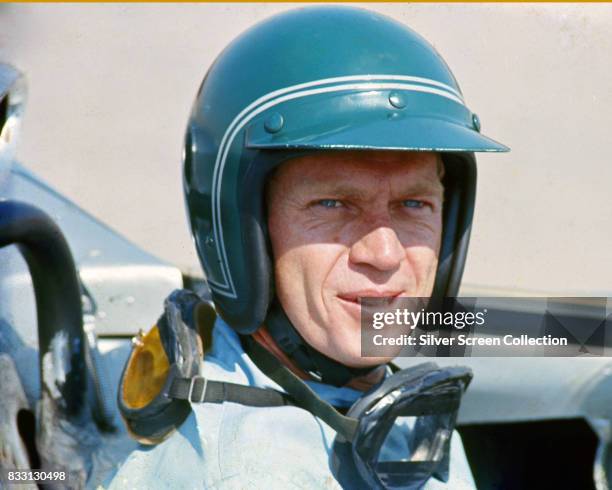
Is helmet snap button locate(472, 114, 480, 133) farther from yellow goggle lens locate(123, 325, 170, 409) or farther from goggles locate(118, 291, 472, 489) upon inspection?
yellow goggle lens locate(123, 325, 170, 409)

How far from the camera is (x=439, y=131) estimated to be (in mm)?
1246

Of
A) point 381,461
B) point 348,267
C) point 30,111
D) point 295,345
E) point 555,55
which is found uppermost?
point 555,55

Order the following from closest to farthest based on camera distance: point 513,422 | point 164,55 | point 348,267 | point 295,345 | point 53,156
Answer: point 348,267, point 295,345, point 53,156, point 513,422, point 164,55

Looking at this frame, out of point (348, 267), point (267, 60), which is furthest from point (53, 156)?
point (348, 267)

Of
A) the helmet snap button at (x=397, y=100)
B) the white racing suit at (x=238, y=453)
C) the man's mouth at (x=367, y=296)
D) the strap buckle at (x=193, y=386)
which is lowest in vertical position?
the white racing suit at (x=238, y=453)

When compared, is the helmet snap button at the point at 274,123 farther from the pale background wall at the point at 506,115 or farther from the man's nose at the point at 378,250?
the pale background wall at the point at 506,115

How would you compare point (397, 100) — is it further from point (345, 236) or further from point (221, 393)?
point (221, 393)

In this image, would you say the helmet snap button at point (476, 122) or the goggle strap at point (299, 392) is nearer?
the goggle strap at point (299, 392)

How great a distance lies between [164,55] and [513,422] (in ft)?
4.06

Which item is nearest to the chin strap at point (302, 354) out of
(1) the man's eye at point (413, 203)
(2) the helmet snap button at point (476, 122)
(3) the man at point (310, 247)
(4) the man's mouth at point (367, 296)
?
(3) the man at point (310, 247)

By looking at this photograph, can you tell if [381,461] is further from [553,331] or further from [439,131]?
[439,131]

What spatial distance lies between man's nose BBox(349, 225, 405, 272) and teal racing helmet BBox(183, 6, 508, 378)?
0.38ft

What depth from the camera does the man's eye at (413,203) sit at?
51.4 inches

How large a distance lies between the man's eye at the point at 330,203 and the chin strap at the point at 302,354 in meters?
0.17
